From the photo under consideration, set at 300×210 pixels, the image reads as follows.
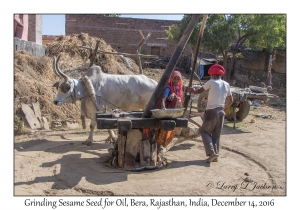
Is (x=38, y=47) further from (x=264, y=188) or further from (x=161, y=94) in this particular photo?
(x=264, y=188)

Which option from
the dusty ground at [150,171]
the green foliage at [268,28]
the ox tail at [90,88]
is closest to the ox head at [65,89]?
the ox tail at [90,88]

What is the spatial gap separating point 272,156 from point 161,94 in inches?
102

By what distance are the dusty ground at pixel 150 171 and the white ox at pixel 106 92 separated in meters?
0.88

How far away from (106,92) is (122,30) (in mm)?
16325

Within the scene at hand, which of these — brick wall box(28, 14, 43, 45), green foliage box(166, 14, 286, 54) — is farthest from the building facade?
green foliage box(166, 14, 286, 54)

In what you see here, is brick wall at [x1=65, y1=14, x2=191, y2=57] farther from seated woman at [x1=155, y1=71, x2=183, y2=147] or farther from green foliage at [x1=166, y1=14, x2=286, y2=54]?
seated woman at [x1=155, y1=71, x2=183, y2=147]

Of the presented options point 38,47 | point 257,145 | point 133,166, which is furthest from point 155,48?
point 133,166

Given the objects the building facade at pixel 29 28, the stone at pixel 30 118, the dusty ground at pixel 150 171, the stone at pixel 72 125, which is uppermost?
the building facade at pixel 29 28

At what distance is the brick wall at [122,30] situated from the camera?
21.8 m

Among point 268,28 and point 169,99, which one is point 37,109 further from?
point 268,28

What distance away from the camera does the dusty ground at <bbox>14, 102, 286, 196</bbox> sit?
453 centimetres

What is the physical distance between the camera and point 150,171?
526 centimetres

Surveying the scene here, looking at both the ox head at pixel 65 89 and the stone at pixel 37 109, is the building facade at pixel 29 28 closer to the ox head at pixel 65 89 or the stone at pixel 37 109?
the stone at pixel 37 109

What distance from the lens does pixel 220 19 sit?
16031 mm
